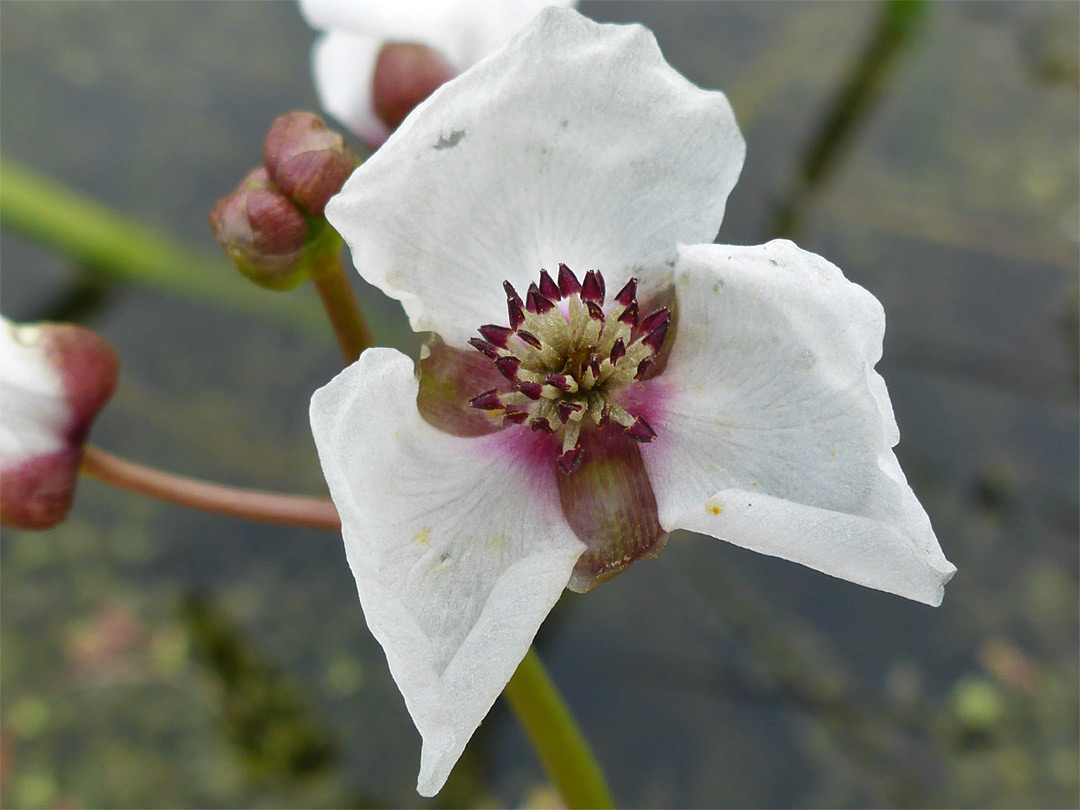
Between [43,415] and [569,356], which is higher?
[569,356]

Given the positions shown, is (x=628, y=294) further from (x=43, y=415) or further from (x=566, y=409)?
(x=43, y=415)

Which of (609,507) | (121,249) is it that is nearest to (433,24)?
(609,507)

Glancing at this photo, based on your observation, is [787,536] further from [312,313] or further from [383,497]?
[312,313]

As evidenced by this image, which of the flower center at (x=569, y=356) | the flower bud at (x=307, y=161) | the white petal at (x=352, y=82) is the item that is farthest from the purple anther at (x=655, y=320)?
the white petal at (x=352, y=82)

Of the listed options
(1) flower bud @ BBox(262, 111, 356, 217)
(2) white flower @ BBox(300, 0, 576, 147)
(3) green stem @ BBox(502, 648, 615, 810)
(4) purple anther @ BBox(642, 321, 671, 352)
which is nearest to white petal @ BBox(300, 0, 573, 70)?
(2) white flower @ BBox(300, 0, 576, 147)

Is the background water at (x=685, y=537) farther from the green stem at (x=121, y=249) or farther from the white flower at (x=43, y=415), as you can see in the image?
the white flower at (x=43, y=415)
